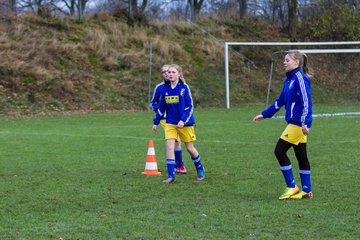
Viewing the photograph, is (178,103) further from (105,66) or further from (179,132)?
(105,66)

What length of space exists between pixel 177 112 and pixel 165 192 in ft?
5.37

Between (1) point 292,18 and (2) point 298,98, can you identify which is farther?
(1) point 292,18

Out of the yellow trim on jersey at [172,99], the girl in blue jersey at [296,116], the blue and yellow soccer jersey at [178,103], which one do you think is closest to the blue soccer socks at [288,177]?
the girl in blue jersey at [296,116]

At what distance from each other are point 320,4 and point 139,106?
56.5ft

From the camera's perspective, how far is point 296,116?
8.16 metres

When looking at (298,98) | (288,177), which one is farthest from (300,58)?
(288,177)

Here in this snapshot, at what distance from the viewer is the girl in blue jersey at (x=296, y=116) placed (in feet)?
26.4

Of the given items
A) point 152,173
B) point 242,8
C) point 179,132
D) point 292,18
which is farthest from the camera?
point 242,8

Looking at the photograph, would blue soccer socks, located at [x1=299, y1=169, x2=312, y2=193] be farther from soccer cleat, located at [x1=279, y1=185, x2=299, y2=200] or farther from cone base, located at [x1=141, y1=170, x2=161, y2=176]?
cone base, located at [x1=141, y1=170, x2=161, y2=176]

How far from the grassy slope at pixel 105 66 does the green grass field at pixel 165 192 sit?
11439 millimetres

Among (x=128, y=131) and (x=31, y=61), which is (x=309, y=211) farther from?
(x=31, y=61)

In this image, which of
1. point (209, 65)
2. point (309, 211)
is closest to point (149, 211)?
point (309, 211)

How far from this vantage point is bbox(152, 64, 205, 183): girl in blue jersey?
387 inches

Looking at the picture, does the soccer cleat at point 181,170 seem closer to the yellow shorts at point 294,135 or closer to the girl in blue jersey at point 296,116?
the girl in blue jersey at point 296,116
